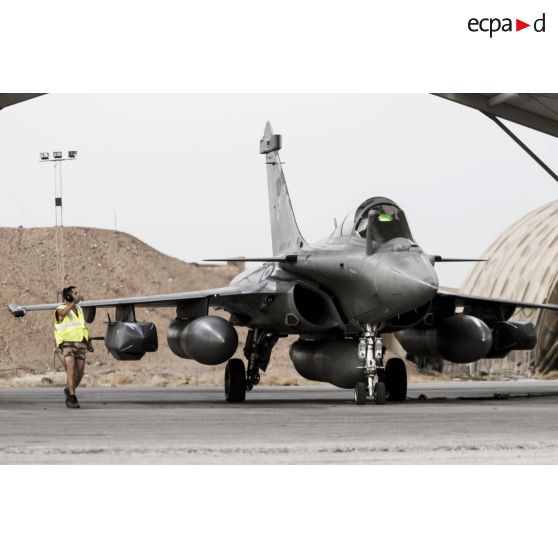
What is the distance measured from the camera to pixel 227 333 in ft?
58.5

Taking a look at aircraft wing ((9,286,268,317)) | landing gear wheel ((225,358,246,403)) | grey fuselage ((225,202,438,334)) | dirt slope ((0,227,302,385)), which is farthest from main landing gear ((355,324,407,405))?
dirt slope ((0,227,302,385))

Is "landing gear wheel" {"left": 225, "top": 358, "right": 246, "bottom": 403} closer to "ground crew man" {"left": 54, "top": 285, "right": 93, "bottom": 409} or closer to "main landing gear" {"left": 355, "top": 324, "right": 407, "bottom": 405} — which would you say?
"main landing gear" {"left": 355, "top": 324, "right": 407, "bottom": 405}

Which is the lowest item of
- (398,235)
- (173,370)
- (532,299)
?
(173,370)

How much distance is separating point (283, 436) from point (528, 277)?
3295cm

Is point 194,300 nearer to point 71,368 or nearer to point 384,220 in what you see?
point 71,368

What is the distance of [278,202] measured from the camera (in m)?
23.7

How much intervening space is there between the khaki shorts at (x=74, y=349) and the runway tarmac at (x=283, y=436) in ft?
2.49

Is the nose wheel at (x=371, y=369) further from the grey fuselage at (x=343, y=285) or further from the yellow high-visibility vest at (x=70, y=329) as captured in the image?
the yellow high-visibility vest at (x=70, y=329)

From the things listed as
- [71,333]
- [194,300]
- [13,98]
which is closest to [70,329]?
[71,333]

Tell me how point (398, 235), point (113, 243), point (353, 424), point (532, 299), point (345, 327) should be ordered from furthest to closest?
point (113, 243), point (532, 299), point (345, 327), point (398, 235), point (353, 424)

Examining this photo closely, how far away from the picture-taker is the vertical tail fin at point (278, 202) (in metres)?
23.0

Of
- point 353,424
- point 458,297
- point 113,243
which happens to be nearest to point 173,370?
point 113,243

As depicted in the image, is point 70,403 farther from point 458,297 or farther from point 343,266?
point 458,297

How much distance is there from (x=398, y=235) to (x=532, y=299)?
84.3 feet
